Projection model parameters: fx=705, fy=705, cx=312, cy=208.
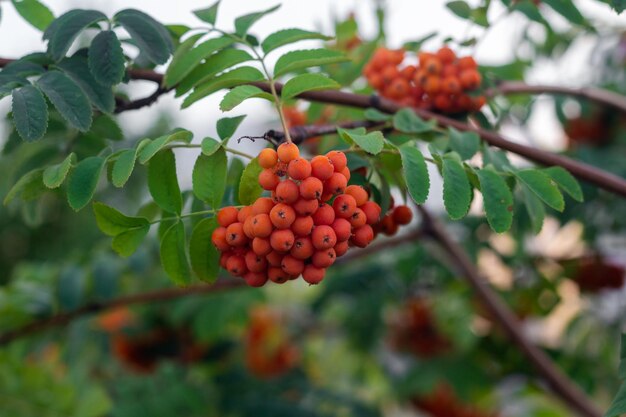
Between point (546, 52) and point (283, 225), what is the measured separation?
1.27 metres

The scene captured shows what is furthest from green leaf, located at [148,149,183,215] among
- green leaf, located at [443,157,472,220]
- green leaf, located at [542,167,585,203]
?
green leaf, located at [542,167,585,203]

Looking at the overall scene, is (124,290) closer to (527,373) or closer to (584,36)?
(527,373)

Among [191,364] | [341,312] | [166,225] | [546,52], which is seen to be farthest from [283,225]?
[341,312]

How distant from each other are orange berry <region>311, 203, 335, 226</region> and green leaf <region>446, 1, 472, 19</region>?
15.9 inches

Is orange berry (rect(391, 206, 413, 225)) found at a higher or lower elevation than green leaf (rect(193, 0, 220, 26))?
lower

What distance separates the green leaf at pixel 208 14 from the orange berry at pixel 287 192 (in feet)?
0.87

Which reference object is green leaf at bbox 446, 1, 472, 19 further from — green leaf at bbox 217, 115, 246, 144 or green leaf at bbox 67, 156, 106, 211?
green leaf at bbox 67, 156, 106, 211

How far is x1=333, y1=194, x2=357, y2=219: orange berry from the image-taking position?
0.55 m

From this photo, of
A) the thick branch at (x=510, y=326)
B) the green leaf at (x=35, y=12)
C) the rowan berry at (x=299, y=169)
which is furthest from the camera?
the thick branch at (x=510, y=326)

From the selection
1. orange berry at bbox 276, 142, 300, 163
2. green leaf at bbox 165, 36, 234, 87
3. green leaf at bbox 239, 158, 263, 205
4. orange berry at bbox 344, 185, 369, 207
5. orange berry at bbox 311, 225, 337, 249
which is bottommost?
orange berry at bbox 311, 225, 337, 249

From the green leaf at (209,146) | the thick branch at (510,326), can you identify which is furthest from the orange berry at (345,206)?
the thick branch at (510,326)

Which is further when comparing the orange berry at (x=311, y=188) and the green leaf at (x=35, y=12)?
the green leaf at (x=35, y=12)

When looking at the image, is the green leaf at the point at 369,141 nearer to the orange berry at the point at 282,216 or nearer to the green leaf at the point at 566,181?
the orange berry at the point at 282,216

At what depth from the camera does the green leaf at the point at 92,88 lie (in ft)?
2.15
